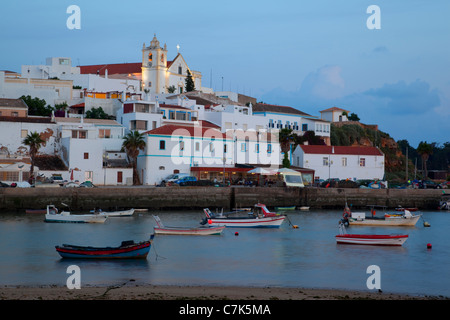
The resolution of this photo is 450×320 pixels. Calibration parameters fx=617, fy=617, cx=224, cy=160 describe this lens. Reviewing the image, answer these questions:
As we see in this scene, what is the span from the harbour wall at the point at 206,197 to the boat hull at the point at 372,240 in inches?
953

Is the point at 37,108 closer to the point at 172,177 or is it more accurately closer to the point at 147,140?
the point at 147,140

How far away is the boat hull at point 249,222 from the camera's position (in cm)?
4586

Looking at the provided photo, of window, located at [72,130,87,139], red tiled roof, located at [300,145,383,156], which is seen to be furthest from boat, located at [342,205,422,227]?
window, located at [72,130,87,139]

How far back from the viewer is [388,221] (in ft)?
164

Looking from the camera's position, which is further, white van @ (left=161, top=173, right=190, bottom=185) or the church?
the church

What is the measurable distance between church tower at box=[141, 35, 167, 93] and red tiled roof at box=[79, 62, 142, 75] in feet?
7.59

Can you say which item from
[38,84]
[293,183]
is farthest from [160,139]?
[38,84]

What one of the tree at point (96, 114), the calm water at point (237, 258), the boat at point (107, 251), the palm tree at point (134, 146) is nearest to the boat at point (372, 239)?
the calm water at point (237, 258)

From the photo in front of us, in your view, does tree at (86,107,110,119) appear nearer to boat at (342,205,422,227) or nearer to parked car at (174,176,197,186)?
parked car at (174,176,197,186)

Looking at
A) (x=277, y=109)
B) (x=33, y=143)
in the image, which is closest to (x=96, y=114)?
(x=33, y=143)

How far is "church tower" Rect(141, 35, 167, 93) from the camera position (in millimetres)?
116438

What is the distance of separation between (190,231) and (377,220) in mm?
16489
